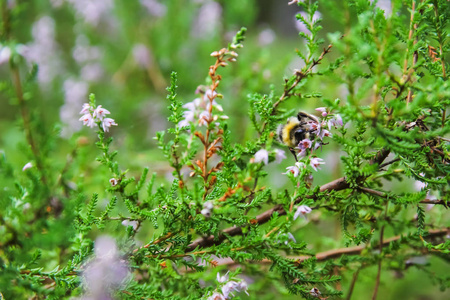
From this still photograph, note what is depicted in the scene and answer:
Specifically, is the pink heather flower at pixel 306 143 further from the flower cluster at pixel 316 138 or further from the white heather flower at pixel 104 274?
the white heather flower at pixel 104 274

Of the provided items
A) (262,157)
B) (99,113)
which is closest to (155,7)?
(99,113)

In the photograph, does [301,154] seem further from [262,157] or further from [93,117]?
[93,117]

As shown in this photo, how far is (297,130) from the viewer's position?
2.19 feet

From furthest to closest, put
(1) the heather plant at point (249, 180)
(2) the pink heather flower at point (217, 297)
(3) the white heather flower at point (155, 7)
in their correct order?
(3) the white heather flower at point (155, 7), (2) the pink heather flower at point (217, 297), (1) the heather plant at point (249, 180)

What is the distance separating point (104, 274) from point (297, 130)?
1.28 feet

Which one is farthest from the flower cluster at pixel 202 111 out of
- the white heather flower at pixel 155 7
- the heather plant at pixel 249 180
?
the white heather flower at pixel 155 7

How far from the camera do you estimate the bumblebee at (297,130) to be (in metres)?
0.65

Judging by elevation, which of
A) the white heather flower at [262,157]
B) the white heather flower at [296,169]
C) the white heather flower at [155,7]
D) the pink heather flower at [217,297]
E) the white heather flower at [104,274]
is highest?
the white heather flower at [155,7]

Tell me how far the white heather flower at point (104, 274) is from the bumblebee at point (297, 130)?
0.34 metres

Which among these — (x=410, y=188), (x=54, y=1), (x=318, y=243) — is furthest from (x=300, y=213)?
(x=54, y=1)

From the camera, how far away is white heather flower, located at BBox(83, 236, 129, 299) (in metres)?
0.54

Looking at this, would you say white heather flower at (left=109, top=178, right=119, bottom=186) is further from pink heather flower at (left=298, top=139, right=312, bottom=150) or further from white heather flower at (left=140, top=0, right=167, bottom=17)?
white heather flower at (left=140, top=0, right=167, bottom=17)

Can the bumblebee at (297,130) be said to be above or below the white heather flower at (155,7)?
below

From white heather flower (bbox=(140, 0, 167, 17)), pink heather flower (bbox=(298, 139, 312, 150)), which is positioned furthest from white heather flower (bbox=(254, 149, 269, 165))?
white heather flower (bbox=(140, 0, 167, 17))
